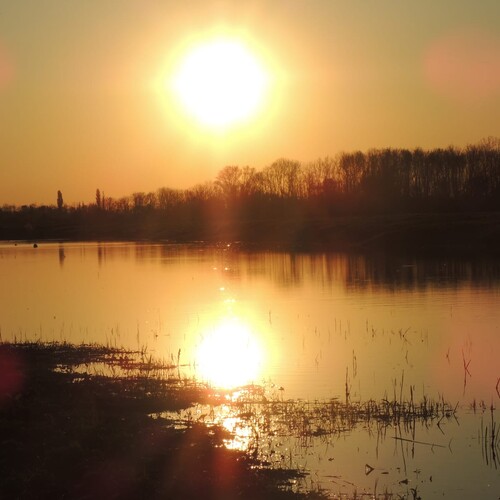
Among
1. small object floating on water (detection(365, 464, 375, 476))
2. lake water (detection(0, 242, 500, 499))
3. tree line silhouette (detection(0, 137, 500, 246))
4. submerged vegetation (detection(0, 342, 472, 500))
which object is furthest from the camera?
tree line silhouette (detection(0, 137, 500, 246))

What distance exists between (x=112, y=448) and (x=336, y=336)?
12.4 meters

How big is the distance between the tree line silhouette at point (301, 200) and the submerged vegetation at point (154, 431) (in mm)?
80882

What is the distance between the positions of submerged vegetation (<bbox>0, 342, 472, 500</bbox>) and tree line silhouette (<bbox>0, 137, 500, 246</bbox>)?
80882 millimetres

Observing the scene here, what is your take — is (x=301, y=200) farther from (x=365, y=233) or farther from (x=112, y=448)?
(x=112, y=448)

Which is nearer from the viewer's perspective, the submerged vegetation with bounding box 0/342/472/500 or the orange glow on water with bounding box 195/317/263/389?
the submerged vegetation with bounding box 0/342/472/500

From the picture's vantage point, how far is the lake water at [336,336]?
10.9 meters

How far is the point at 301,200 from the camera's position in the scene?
411ft

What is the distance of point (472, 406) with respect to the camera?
13555 mm

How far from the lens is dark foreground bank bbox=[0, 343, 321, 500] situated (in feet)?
29.0

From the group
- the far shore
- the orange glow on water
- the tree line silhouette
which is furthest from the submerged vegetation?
the tree line silhouette

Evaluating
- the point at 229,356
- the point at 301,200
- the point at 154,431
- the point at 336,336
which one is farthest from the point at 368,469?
the point at 301,200

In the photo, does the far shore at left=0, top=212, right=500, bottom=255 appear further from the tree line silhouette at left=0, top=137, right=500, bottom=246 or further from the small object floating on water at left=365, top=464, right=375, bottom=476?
the small object floating on water at left=365, top=464, right=375, bottom=476

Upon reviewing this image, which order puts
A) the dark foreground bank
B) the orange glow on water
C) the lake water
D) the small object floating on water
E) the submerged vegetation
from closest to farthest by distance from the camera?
the dark foreground bank → the submerged vegetation → the small object floating on water → the lake water → the orange glow on water

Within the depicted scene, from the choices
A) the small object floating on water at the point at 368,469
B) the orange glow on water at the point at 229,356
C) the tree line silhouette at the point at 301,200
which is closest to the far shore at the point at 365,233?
the tree line silhouette at the point at 301,200
